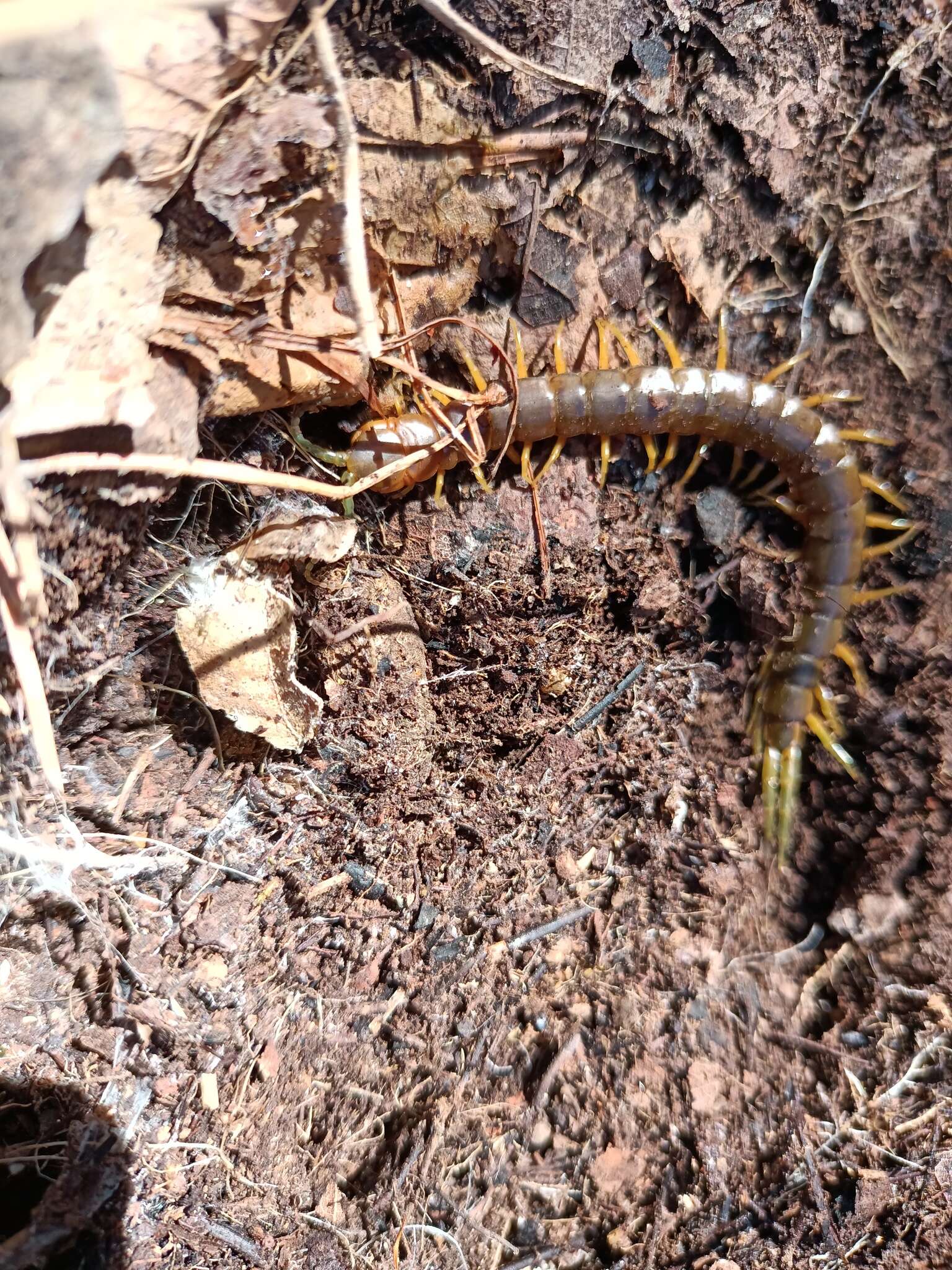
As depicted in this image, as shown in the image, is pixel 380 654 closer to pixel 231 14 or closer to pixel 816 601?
pixel 816 601

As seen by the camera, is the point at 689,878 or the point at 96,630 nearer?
the point at 96,630

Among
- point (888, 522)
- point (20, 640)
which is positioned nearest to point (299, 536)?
point (20, 640)

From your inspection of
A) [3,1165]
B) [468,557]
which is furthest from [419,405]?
[3,1165]

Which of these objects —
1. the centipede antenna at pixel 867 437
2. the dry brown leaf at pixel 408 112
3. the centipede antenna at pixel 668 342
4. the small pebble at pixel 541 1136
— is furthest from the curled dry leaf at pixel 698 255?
the small pebble at pixel 541 1136

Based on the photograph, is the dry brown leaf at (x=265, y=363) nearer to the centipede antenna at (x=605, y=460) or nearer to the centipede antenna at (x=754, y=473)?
the centipede antenna at (x=605, y=460)

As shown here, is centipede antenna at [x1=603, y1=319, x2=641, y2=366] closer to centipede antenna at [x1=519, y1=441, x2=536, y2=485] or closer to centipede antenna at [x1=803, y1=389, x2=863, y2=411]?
centipede antenna at [x1=519, y1=441, x2=536, y2=485]

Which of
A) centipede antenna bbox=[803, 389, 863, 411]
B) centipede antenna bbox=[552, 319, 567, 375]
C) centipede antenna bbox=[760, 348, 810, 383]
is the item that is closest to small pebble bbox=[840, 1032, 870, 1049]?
centipede antenna bbox=[803, 389, 863, 411]
